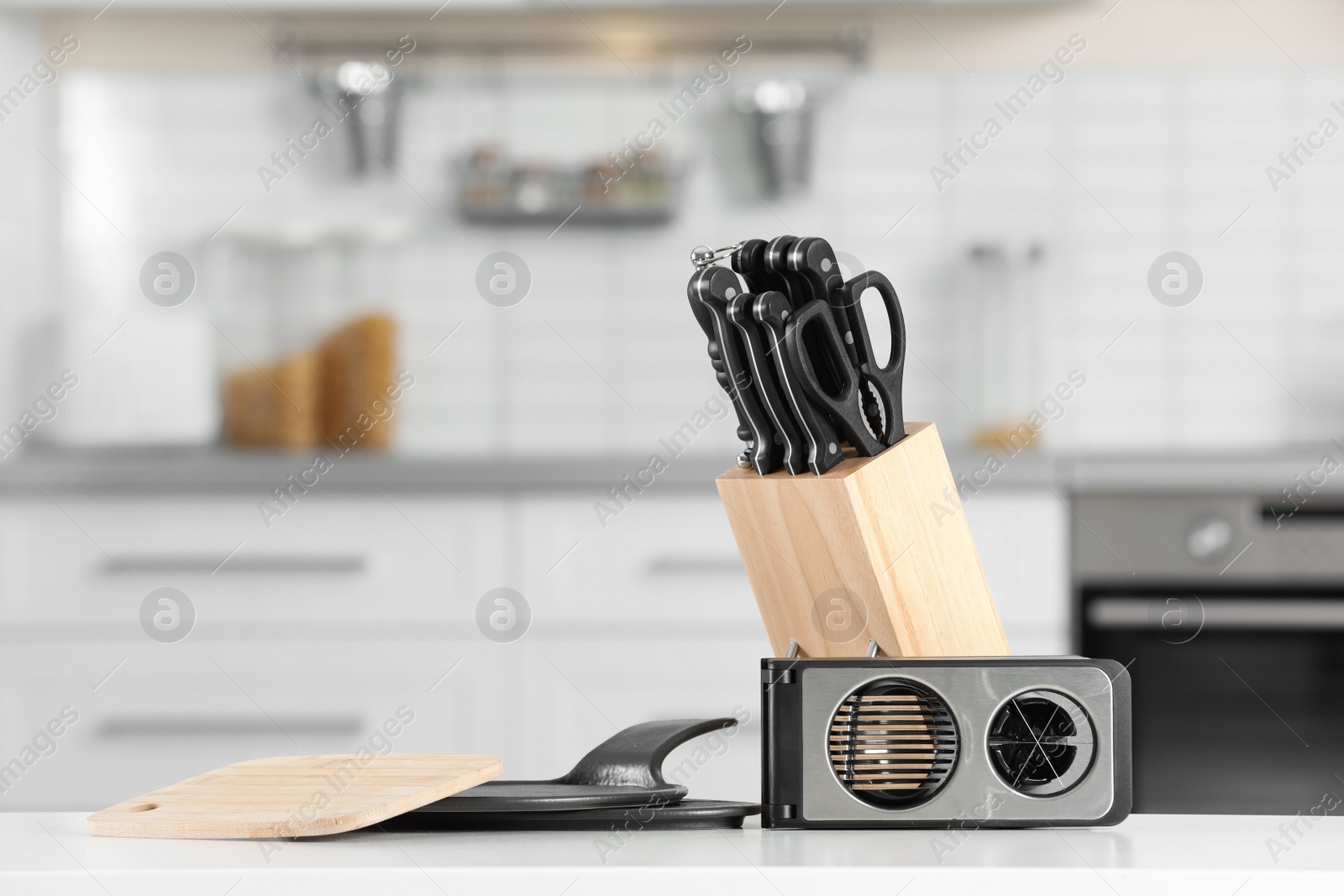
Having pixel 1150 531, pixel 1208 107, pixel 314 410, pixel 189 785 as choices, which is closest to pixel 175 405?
pixel 314 410

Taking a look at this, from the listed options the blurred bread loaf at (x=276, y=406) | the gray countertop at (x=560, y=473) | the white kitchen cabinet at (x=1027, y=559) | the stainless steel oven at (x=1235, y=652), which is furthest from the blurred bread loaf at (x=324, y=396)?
the stainless steel oven at (x=1235, y=652)

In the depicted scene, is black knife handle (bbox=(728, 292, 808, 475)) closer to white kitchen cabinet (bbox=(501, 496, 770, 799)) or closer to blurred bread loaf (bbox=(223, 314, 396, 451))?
white kitchen cabinet (bbox=(501, 496, 770, 799))

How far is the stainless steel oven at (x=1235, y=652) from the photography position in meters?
1.86

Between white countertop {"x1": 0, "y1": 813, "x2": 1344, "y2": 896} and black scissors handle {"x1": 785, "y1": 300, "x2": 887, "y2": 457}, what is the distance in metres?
0.20

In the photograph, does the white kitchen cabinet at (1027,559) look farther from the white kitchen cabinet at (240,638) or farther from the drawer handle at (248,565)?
the drawer handle at (248,565)

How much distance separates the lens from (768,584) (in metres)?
0.71

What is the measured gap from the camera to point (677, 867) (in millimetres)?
488

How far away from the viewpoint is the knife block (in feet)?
2.11

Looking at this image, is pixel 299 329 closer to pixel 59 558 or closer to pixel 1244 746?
pixel 59 558

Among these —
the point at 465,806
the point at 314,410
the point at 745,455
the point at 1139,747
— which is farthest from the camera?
the point at 314,410

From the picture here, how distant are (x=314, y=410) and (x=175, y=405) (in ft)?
0.84

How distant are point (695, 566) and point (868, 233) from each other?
0.80 m

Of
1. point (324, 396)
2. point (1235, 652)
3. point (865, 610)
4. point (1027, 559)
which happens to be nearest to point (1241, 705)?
point (1235, 652)

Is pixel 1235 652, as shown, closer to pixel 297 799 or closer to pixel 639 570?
pixel 639 570
